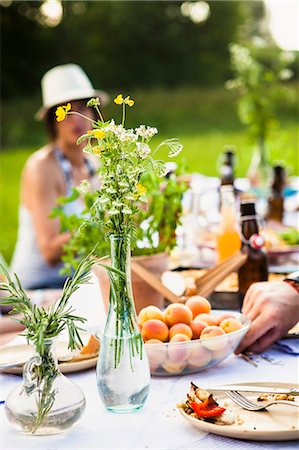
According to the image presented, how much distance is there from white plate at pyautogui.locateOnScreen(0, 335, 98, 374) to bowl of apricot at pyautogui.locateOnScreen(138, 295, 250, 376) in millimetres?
108

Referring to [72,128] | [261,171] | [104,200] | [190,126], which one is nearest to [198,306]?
[104,200]

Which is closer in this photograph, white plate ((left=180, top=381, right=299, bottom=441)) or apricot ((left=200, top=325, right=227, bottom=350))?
white plate ((left=180, top=381, right=299, bottom=441))

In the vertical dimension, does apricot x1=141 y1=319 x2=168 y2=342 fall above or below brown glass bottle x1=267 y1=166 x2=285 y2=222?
below

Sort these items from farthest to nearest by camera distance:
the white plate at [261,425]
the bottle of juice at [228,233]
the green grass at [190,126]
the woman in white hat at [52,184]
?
the green grass at [190,126] < the woman in white hat at [52,184] < the bottle of juice at [228,233] < the white plate at [261,425]

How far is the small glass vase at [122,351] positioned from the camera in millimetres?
1007

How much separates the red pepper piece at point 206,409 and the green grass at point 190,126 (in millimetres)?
7313

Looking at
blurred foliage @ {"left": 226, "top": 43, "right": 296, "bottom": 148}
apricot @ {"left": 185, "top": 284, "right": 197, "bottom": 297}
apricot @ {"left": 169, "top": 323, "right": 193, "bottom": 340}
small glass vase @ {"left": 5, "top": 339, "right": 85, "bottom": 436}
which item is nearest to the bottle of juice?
apricot @ {"left": 185, "top": 284, "right": 197, "bottom": 297}

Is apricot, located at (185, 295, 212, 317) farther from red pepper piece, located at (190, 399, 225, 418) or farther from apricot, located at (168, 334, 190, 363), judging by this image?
red pepper piece, located at (190, 399, 225, 418)

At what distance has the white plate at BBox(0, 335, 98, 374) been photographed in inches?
47.5

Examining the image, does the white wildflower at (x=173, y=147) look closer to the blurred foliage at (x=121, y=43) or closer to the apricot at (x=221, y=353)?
the apricot at (x=221, y=353)

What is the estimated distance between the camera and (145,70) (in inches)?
367

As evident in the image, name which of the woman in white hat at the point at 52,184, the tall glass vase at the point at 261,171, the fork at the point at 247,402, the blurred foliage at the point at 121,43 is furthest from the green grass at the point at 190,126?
the fork at the point at 247,402

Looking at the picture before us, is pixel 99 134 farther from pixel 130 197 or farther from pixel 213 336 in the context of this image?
pixel 213 336

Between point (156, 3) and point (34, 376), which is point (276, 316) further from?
point (156, 3)
